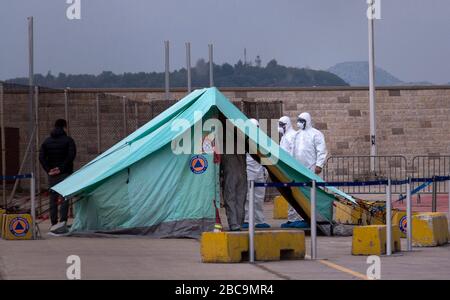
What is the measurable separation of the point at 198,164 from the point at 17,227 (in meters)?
3.17

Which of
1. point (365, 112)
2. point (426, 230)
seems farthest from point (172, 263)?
point (365, 112)

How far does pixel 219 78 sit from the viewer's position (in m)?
52.6

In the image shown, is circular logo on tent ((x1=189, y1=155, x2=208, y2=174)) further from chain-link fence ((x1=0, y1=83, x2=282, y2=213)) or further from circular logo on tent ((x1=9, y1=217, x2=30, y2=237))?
chain-link fence ((x1=0, y1=83, x2=282, y2=213))

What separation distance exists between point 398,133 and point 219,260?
77.8ft

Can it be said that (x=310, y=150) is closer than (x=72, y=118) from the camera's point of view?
Yes

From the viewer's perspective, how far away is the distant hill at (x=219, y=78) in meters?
47.3

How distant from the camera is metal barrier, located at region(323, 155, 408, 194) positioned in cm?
3538

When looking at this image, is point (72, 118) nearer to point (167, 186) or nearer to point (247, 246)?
point (167, 186)

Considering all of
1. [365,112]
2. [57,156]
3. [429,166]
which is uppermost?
[365,112]

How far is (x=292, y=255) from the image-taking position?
1527cm

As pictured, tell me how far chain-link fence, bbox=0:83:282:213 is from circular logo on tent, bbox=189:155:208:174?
4329mm

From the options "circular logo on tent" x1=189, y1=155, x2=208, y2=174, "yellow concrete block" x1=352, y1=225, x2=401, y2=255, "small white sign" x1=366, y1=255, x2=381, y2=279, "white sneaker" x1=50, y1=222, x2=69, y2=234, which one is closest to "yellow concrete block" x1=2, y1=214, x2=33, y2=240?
"white sneaker" x1=50, y1=222, x2=69, y2=234

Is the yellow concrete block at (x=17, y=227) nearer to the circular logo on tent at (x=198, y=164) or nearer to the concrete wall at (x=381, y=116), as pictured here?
the circular logo on tent at (x=198, y=164)
